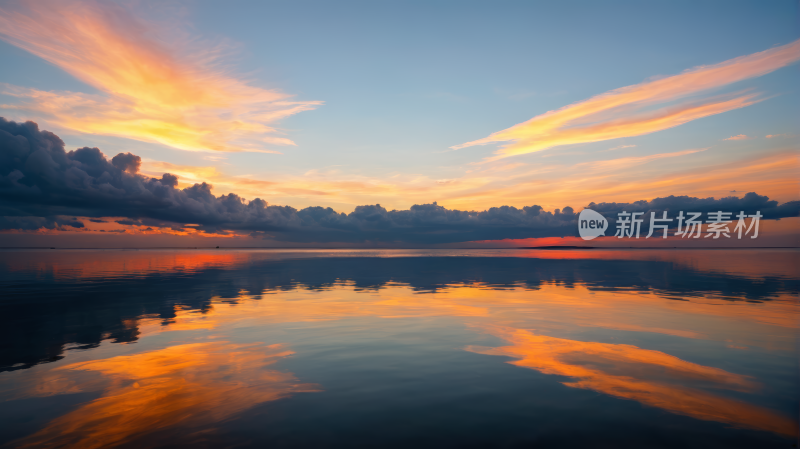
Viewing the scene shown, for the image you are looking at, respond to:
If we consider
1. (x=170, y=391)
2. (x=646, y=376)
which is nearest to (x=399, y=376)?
(x=170, y=391)

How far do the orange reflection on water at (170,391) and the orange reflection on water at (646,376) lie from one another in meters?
8.86

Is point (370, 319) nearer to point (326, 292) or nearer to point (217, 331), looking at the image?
point (217, 331)

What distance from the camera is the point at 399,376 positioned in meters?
13.3

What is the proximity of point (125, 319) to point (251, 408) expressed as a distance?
17.9 meters

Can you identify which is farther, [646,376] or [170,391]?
[646,376]

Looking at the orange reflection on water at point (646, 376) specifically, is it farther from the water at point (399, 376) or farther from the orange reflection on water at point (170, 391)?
the orange reflection on water at point (170, 391)

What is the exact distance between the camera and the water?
9.23 meters

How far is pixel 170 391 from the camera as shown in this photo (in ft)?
39.3

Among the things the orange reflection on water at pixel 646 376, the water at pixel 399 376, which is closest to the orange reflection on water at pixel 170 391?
the water at pixel 399 376

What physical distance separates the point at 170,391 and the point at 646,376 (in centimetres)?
1566

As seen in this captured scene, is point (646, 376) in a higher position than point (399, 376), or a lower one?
higher

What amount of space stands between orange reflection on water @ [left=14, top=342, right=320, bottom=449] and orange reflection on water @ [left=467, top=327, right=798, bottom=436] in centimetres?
886

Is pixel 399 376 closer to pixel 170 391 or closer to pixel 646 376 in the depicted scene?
pixel 170 391

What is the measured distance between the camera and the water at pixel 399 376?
9234mm
